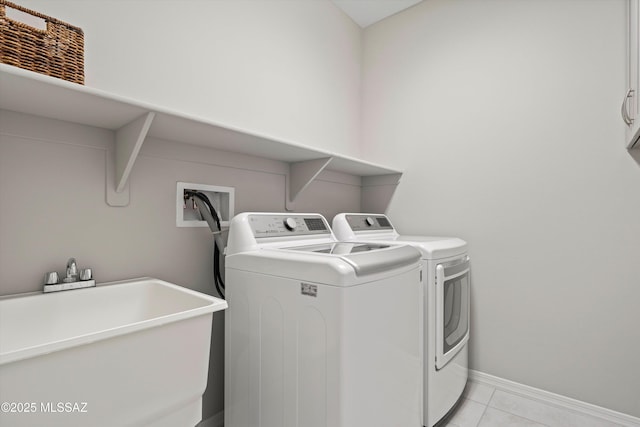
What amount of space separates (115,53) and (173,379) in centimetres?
129

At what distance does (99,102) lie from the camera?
1.01m

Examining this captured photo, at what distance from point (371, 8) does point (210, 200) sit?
207 cm

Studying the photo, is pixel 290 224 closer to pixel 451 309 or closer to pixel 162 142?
pixel 162 142

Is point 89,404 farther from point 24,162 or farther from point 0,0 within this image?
point 0,0

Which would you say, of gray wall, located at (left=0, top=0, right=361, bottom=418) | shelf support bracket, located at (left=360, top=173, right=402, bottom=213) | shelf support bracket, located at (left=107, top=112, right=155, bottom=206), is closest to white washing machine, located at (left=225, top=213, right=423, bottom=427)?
gray wall, located at (left=0, top=0, right=361, bottom=418)

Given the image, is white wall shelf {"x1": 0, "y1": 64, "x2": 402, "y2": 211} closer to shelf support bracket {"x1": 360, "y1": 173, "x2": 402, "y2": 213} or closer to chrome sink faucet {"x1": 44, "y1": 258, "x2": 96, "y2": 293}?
chrome sink faucet {"x1": 44, "y1": 258, "x2": 96, "y2": 293}

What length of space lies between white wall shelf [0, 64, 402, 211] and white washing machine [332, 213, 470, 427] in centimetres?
59

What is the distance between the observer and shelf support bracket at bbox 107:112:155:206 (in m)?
1.19

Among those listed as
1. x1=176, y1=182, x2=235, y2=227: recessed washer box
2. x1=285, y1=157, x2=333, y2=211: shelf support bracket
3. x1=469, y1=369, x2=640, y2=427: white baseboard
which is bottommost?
x1=469, y1=369, x2=640, y2=427: white baseboard

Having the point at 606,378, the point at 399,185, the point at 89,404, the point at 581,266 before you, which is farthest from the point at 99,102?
the point at 606,378

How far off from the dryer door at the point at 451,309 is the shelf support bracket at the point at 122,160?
Result: 1461mm

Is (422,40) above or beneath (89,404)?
above

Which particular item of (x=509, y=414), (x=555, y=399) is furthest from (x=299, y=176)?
(x=555, y=399)

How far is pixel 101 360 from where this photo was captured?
2.46 ft
